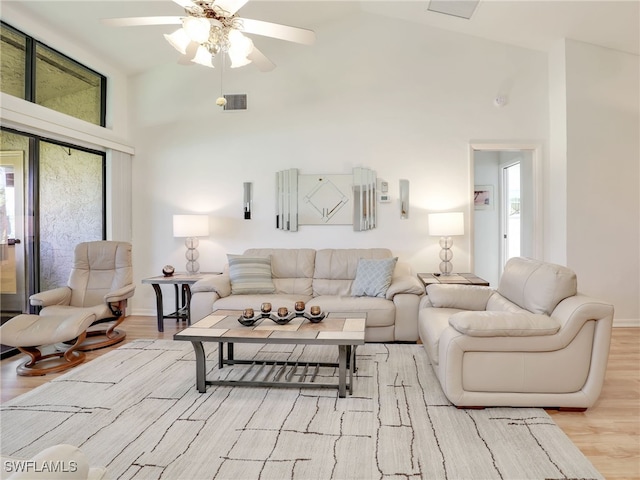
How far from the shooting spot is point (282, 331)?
2.54 metres

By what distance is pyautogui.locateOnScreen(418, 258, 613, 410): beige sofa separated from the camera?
221 cm

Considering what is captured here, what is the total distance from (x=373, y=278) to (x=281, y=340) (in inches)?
67.5

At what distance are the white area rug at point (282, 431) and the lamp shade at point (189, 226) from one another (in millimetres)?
1857

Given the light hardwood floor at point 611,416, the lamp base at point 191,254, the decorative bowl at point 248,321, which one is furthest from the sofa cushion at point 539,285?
the lamp base at point 191,254

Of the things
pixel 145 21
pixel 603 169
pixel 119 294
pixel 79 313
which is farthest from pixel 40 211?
pixel 603 169

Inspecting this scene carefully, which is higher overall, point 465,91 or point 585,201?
point 465,91

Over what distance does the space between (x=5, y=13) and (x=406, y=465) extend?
4541 millimetres

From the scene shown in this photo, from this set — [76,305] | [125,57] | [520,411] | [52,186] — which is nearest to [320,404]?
[520,411]

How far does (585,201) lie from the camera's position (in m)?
4.16

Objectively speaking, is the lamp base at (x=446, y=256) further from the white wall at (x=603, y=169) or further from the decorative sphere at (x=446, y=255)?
the white wall at (x=603, y=169)

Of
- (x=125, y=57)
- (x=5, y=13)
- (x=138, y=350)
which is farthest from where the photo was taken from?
(x=125, y=57)

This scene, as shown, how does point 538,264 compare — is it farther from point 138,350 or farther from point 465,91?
point 138,350

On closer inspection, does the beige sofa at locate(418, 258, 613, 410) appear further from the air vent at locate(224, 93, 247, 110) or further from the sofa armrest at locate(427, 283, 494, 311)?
the air vent at locate(224, 93, 247, 110)

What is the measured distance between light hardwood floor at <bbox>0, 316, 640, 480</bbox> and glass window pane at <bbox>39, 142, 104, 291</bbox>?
1.05 m
